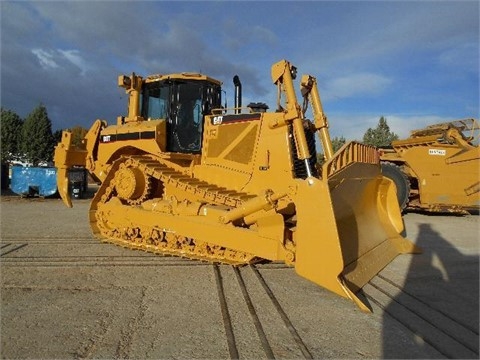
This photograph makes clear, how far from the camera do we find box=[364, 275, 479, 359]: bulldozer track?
3.38 m

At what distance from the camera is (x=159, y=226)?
21.2ft

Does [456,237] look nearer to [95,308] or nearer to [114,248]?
[114,248]

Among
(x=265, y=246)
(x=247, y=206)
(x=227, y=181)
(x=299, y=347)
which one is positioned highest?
(x=227, y=181)

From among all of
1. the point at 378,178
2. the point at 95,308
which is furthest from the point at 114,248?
the point at 378,178

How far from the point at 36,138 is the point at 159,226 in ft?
121

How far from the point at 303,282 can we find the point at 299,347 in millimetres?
1894

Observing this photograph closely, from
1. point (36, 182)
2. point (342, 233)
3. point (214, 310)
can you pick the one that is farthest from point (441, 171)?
point (36, 182)

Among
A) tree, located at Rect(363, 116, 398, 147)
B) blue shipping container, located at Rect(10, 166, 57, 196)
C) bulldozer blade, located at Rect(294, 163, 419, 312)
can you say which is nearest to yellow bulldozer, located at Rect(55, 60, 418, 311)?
bulldozer blade, located at Rect(294, 163, 419, 312)

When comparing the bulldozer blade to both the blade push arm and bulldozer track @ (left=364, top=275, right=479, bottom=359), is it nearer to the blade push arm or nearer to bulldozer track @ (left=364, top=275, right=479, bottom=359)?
bulldozer track @ (left=364, top=275, right=479, bottom=359)

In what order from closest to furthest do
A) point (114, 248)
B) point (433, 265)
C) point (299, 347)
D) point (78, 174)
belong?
point (299, 347) → point (433, 265) → point (114, 248) → point (78, 174)

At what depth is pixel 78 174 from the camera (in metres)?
19.1

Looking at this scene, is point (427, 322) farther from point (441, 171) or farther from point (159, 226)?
point (441, 171)

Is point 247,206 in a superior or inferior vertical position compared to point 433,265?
superior

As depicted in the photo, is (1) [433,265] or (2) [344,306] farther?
(1) [433,265]
